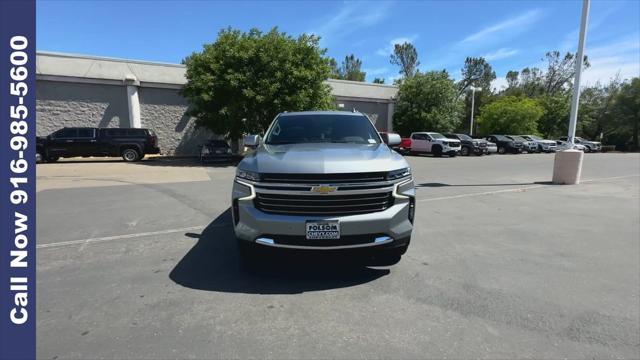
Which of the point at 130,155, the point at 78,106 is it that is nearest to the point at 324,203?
the point at 130,155

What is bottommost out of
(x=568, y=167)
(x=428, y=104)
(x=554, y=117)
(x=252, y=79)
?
(x=568, y=167)

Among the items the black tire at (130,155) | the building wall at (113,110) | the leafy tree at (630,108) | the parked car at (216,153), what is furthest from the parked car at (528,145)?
the black tire at (130,155)

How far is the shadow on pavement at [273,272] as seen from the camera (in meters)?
3.82

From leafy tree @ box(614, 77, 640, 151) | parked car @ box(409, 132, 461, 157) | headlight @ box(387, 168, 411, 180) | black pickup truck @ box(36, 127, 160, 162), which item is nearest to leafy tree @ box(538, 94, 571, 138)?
leafy tree @ box(614, 77, 640, 151)

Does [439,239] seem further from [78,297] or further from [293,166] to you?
[78,297]

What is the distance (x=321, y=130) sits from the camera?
215 inches

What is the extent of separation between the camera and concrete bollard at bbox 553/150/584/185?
12281 mm

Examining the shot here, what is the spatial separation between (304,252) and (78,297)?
2.31 meters

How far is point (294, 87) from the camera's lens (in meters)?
20.5

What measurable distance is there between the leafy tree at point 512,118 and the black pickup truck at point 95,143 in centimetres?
3733

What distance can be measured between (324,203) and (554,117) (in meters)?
54.7

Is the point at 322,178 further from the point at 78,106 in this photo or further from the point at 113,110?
the point at 78,106

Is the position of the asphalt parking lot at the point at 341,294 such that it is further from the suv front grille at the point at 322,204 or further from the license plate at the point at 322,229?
the suv front grille at the point at 322,204
